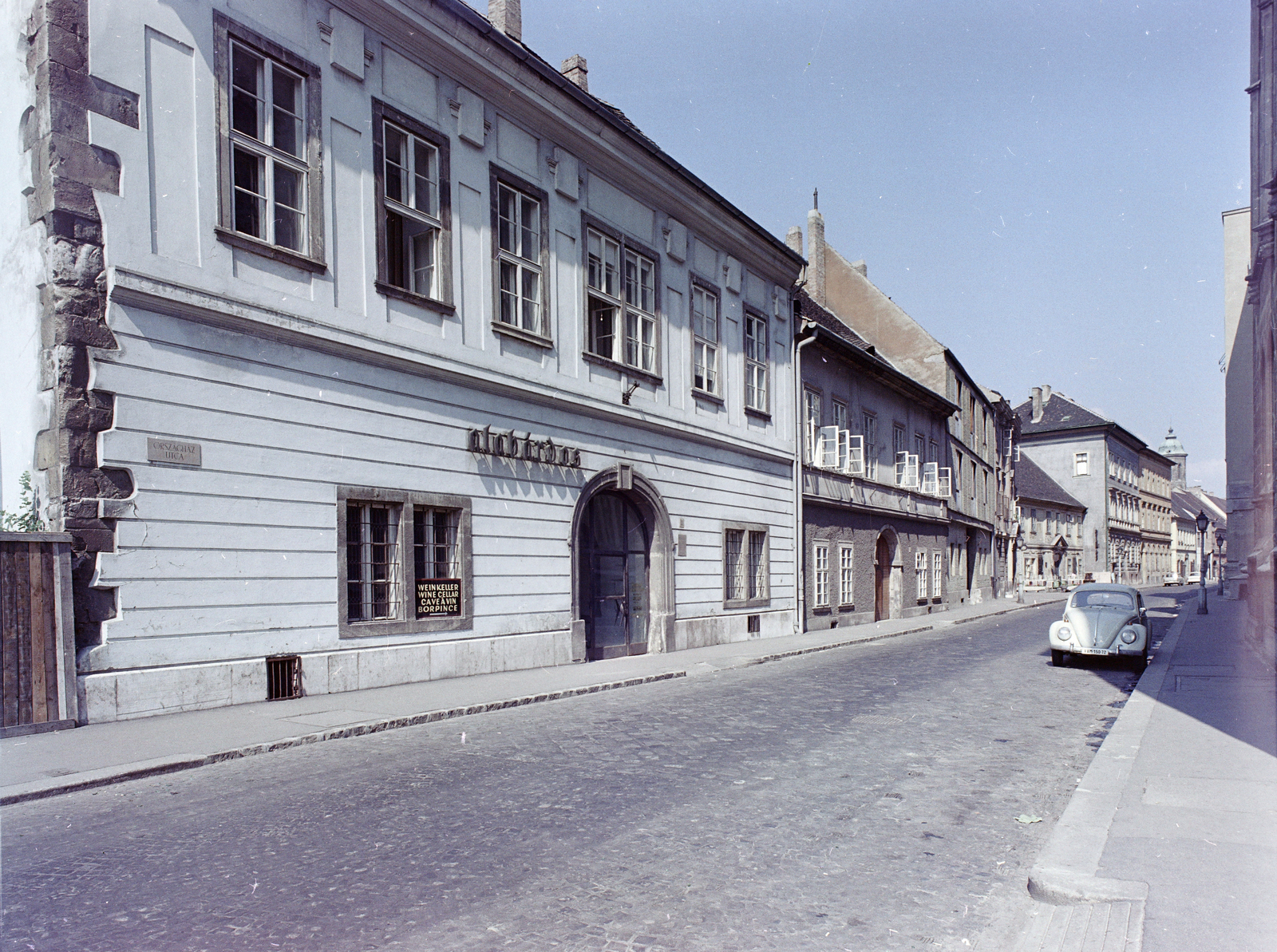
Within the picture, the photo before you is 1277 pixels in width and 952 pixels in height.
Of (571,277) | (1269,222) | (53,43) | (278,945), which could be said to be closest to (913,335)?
(1269,222)

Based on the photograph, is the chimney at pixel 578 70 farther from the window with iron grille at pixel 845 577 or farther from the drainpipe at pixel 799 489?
the window with iron grille at pixel 845 577

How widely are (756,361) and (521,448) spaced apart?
31.7 ft

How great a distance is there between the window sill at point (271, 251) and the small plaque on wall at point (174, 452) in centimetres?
235

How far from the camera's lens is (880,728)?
9.23 metres

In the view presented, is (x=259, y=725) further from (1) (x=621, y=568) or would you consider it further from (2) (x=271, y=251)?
(1) (x=621, y=568)

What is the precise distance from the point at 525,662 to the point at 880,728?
6777 millimetres

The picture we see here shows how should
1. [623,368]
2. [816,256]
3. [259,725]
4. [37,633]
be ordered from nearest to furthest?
[37,633], [259,725], [623,368], [816,256]

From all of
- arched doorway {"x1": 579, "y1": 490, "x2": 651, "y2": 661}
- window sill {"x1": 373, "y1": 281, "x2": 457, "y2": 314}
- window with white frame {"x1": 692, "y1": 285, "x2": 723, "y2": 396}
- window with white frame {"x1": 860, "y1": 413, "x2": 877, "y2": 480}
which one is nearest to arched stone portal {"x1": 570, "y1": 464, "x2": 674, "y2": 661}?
arched doorway {"x1": 579, "y1": 490, "x2": 651, "y2": 661}

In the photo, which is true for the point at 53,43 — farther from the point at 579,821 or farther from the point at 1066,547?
the point at 1066,547

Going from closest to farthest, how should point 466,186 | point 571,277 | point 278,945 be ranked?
point 278,945 → point 466,186 → point 571,277

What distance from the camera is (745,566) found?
71.5 ft

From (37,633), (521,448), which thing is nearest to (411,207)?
(521,448)

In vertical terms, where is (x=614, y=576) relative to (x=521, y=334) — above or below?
below

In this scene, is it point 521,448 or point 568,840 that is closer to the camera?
point 568,840
